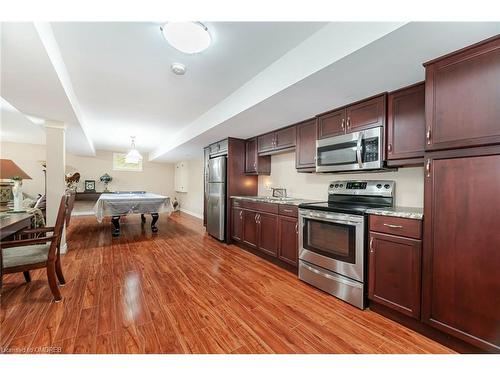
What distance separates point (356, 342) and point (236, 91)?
111 inches

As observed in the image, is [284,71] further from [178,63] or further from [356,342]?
[356,342]

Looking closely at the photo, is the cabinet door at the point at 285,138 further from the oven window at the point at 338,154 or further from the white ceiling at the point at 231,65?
the oven window at the point at 338,154

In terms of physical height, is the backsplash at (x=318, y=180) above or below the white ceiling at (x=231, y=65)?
below

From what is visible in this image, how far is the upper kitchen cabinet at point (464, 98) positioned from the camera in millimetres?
1283

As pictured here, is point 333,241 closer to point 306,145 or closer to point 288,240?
point 288,240

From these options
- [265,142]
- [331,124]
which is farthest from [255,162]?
[331,124]

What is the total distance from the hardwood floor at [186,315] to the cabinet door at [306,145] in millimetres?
1477

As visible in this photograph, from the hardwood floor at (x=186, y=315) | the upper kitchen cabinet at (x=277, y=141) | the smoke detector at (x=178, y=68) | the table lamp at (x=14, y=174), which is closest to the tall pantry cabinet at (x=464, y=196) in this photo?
the hardwood floor at (x=186, y=315)

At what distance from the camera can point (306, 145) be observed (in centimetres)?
295

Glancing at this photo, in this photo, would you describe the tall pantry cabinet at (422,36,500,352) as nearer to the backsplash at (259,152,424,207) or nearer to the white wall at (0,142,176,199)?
the backsplash at (259,152,424,207)

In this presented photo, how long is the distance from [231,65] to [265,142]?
1.68 metres

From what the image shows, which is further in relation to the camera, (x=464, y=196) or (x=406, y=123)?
(x=406, y=123)
